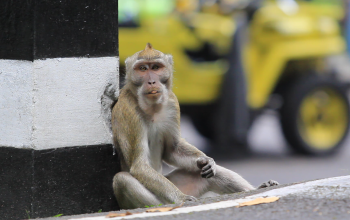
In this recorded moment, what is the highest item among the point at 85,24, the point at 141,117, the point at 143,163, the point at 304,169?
the point at 85,24

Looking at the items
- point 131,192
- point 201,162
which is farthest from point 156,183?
point 201,162

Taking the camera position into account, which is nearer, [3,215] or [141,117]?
[3,215]

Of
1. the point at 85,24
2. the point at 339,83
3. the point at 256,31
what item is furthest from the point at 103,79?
the point at 339,83

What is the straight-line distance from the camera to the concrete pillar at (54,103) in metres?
4.64

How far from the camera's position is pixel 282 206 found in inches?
155

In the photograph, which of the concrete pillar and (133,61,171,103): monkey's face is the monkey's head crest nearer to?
(133,61,171,103): monkey's face

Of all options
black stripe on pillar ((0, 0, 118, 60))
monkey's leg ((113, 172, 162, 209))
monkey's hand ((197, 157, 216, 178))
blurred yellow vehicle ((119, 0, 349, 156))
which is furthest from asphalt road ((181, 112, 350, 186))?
black stripe on pillar ((0, 0, 118, 60))

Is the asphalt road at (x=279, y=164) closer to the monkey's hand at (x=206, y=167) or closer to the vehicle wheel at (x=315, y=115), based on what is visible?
the vehicle wheel at (x=315, y=115)

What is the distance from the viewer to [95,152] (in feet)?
16.4

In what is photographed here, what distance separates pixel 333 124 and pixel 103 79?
6.63m

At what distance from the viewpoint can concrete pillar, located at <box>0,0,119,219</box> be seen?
4.64m

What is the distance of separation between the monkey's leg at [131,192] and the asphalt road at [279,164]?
4.01 m

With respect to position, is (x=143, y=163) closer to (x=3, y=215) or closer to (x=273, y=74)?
(x=3, y=215)

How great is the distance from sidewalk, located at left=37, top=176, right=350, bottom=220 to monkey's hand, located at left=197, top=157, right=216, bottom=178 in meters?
0.70
